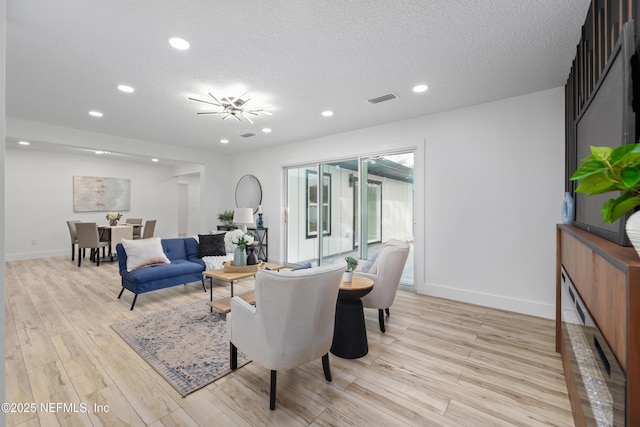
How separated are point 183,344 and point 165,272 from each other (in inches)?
55.2

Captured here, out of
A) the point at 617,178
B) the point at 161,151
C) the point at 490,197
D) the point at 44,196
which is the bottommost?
the point at 617,178

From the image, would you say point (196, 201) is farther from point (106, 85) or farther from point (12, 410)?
point (12, 410)

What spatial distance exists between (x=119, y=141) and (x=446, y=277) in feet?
20.3

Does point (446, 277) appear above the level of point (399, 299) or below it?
above

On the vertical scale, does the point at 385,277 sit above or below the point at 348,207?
below

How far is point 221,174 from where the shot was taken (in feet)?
22.7

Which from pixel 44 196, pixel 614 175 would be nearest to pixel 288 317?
pixel 614 175

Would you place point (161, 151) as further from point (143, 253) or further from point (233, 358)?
point (233, 358)

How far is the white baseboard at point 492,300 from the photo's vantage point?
3.20 metres

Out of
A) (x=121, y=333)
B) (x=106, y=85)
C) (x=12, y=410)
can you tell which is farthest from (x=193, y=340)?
(x=106, y=85)

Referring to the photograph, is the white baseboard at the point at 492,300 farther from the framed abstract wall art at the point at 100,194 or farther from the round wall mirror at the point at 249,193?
the framed abstract wall art at the point at 100,194

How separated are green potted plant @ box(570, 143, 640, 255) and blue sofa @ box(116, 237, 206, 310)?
13.4 feet

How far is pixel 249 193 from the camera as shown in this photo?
659 centimetres

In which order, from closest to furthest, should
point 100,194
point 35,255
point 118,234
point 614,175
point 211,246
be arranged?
point 614,175 < point 211,246 < point 118,234 < point 35,255 < point 100,194
